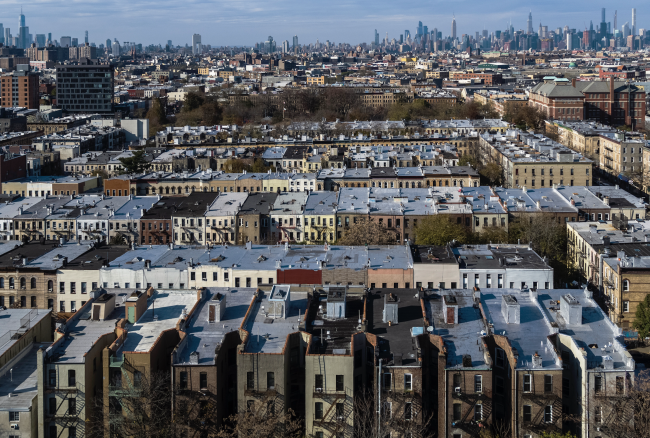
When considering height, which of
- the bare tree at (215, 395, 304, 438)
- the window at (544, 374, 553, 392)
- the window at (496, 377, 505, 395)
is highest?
the window at (544, 374, 553, 392)

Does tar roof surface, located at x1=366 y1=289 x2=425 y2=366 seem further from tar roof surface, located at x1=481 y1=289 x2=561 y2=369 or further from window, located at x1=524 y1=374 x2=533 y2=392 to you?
window, located at x1=524 y1=374 x2=533 y2=392

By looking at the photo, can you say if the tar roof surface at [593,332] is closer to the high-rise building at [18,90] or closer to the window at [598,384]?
the window at [598,384]

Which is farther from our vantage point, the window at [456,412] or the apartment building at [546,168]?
the apartment building at [546,168]

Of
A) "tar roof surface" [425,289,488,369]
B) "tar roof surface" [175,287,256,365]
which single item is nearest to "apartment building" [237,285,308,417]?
"tar roof surface" [175,287,256,365]

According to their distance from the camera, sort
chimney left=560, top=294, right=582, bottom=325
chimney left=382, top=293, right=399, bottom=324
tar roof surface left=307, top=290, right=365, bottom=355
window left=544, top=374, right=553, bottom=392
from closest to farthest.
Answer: window left=544, top=374, right=553, bottom=392
tar roof surface left=307, top=290, right=365, bottom=355
chimney left=382, top=293, right=399, bottom=324
chimney left=560, top=294, right=582, bottom=325

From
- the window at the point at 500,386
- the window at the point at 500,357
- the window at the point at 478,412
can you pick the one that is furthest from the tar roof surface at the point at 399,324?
the window at the point at 500,386

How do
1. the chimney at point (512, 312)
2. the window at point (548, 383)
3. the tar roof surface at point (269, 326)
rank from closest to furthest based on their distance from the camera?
the window at point (548, 383) < the tar roof surface at point (269, 326) < the chimney at point (512, 312)
